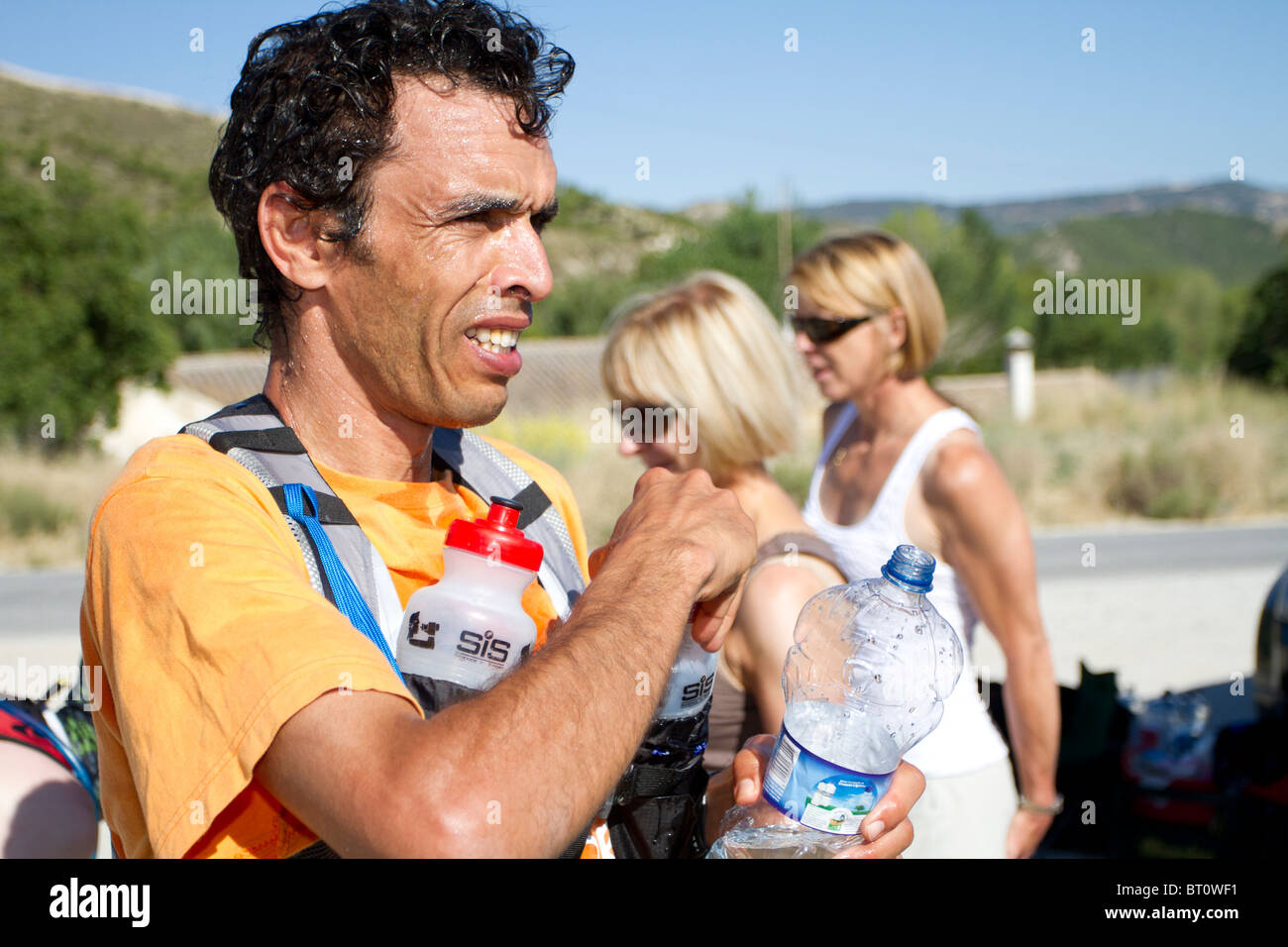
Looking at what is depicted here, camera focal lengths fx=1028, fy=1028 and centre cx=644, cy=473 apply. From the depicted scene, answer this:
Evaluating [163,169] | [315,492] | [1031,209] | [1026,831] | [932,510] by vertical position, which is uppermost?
[1031,209]

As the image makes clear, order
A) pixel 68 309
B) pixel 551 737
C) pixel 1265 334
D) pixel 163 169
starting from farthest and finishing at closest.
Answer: pixel 163 169, pixel 1265 334, pixel 68 309, pixel 551 737

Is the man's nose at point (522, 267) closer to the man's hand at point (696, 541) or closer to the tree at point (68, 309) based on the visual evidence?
the man's hand at point (696, 541)

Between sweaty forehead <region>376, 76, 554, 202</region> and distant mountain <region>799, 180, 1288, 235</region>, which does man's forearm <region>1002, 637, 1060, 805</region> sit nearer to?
sweaty forehead <region>376, 76, 554, 202</region>

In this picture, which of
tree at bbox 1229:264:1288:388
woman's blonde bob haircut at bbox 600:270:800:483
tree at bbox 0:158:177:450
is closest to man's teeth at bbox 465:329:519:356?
woman's blonde bob haircut at bbox 600:270:800:483

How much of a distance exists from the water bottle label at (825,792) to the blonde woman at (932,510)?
1500 mm

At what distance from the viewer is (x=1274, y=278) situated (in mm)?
34000

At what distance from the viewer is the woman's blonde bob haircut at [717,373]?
297 centimetres

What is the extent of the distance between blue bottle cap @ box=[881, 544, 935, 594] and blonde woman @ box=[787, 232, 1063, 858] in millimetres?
1505

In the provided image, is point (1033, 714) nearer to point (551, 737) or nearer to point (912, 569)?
point (912, 569)

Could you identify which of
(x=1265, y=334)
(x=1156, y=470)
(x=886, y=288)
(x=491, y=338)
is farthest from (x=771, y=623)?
(x=1265, y=334)

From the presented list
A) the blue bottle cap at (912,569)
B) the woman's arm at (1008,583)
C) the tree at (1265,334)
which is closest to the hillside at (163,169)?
the tree at (1265,334)

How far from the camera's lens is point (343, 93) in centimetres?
168

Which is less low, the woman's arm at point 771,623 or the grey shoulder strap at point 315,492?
the grey shoulder strap at point 315,492

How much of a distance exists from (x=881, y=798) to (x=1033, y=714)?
6.51 ft
